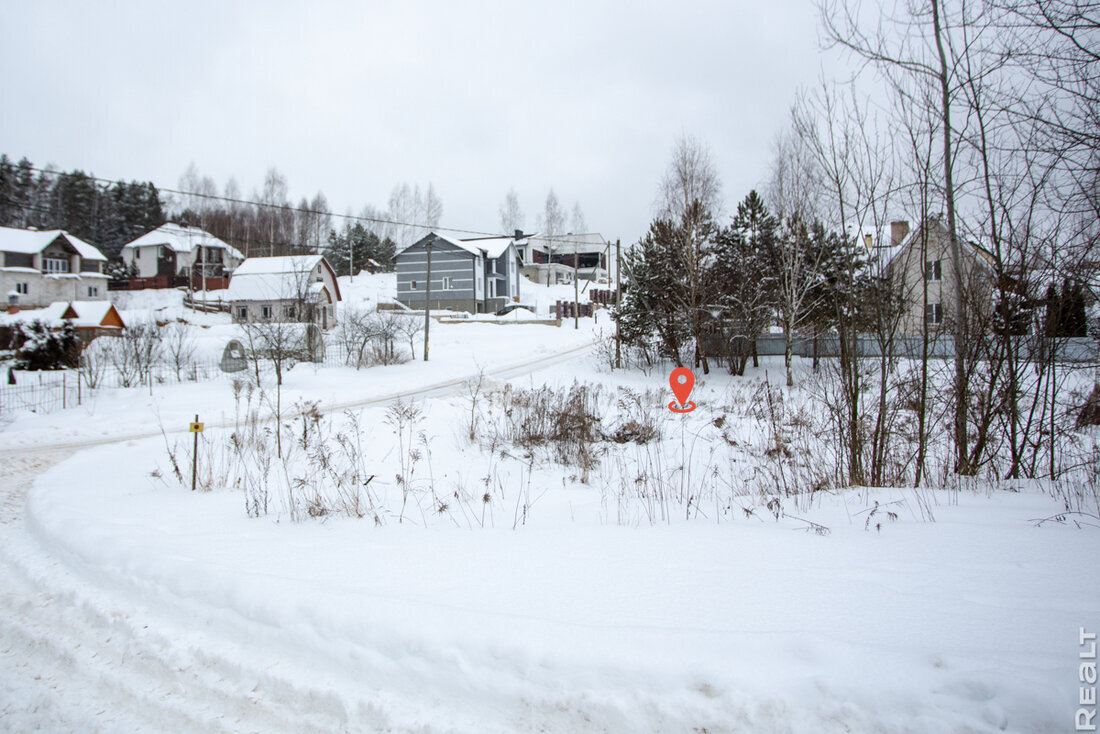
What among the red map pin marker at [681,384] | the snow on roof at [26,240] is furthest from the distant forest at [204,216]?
the red map pin marker at [681,384]

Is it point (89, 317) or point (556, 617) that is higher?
point (89, 317)

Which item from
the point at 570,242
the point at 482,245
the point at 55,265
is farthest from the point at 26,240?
the point at 570,242

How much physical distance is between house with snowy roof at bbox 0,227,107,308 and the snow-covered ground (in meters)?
55.8

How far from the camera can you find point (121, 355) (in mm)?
22250

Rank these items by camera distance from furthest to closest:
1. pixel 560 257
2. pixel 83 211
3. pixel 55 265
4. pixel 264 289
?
pixel 560 257
pixel 83 211
pixel 55 265
pixel 264 289

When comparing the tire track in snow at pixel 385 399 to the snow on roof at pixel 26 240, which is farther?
the snow on roof at pixel 26 240

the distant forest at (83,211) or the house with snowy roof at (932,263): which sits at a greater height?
the distant forest at (83,211)

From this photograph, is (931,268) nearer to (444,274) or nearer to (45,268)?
(444,274)

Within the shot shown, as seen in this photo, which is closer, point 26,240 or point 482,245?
Result: point 26,240

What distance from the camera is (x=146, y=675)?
11.3 ft

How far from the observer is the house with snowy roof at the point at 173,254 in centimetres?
6072

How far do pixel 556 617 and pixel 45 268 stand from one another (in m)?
63.7

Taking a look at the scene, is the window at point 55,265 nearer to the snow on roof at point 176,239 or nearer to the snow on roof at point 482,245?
the snow on roof at point 176,239

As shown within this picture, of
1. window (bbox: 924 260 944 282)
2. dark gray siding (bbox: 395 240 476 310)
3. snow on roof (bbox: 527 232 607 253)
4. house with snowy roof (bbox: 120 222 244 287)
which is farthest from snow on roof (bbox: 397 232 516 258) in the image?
window (bbox: 924 260 944 282)
